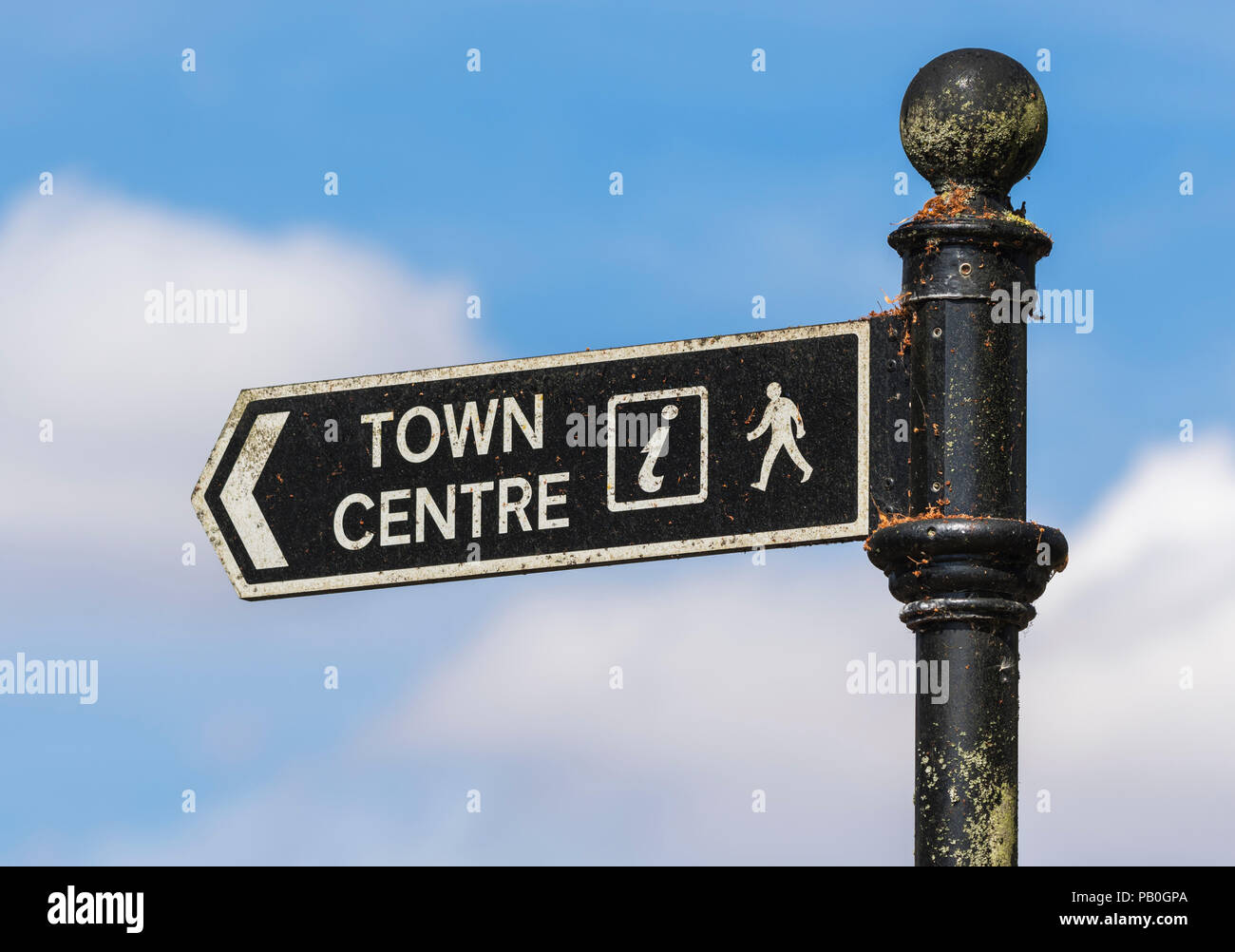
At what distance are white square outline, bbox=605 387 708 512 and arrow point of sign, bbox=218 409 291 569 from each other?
0.84 m

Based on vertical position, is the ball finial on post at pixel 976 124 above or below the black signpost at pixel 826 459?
above

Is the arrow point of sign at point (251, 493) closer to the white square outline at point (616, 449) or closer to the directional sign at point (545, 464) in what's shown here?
the directional sign at point (545, 464)

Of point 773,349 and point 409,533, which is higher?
point 773,349

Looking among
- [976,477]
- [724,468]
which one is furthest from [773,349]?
[976,477]

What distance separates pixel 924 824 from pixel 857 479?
692 millimetres

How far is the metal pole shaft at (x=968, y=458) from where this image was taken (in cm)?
354

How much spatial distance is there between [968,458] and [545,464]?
0.92m

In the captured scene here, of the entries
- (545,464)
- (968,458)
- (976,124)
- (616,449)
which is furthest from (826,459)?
(976,124)

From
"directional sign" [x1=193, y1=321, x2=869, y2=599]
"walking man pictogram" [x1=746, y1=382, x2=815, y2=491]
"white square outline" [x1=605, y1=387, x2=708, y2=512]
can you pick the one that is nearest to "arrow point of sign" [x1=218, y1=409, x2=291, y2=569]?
"directional sign" [x1=193, y1=321, x2=869, y2=599]

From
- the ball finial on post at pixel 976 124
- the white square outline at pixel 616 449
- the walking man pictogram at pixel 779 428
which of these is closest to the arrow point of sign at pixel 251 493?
the white square outline at pixel 616 449

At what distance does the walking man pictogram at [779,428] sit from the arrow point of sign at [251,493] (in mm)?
1187

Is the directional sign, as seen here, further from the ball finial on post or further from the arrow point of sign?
the ball finial on post
